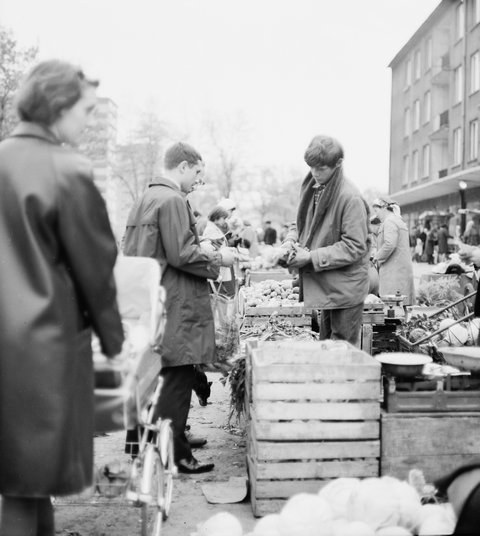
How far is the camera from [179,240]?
4.38 m

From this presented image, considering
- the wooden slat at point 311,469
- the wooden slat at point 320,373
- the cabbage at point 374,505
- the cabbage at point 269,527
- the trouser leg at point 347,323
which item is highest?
the trouser leg at point 347,323

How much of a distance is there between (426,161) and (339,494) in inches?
1698

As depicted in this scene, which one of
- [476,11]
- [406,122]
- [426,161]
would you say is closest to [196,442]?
[476,11]

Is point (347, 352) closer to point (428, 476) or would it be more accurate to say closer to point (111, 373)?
point (428, 476)

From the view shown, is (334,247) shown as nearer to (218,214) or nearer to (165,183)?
(165,183)

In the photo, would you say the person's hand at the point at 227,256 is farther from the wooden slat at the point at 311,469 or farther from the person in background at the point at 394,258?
the person in background at the point at 394,258

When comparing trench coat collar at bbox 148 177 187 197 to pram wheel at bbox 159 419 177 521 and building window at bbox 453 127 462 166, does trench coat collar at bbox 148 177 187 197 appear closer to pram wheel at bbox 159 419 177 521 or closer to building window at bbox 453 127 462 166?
pram wheel at bbox 159 419 177 521

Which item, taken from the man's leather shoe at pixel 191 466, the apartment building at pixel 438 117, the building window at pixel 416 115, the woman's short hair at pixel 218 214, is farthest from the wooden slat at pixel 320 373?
the building window at pixel 416 115

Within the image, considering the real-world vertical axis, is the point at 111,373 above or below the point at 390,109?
below

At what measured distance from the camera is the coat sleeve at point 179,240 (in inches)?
172

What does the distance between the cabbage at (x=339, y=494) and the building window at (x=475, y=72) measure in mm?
35256

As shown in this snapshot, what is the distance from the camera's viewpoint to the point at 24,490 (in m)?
2.43

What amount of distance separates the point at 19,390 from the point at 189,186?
2482 millimetres

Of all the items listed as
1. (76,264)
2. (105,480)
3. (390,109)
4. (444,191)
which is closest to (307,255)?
(105,480)
